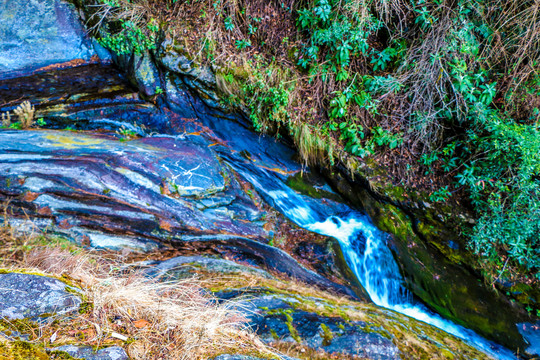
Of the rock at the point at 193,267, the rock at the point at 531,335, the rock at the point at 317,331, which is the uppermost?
the rock at the point at 317,331

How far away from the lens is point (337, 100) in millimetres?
5234

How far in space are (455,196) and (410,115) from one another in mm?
1786

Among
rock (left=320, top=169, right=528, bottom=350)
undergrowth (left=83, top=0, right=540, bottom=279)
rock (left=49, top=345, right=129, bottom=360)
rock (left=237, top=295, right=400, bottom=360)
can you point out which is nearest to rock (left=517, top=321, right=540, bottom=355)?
rock (left=320, top=169, right=528, bottom=350)

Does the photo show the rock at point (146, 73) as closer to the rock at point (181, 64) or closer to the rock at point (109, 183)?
the rock at point (181, 64)

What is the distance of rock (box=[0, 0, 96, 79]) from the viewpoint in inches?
203

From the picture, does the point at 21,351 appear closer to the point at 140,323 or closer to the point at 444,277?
the point at 140,323

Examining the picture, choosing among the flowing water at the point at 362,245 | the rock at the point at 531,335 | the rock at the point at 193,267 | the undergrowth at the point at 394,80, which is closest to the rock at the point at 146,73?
the undergrowth at the point at 394,80

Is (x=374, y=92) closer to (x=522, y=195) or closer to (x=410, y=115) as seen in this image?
(x=410, y=115)

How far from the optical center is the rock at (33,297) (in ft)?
4.85

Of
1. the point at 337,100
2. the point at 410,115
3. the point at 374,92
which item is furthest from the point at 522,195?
the point at 337,100

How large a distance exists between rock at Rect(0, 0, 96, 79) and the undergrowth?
2.29ft

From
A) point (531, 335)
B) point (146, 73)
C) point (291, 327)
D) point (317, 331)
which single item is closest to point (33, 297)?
point (291, 327)

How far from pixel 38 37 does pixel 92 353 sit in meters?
6.59

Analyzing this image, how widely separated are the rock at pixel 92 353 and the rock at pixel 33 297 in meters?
0.26
